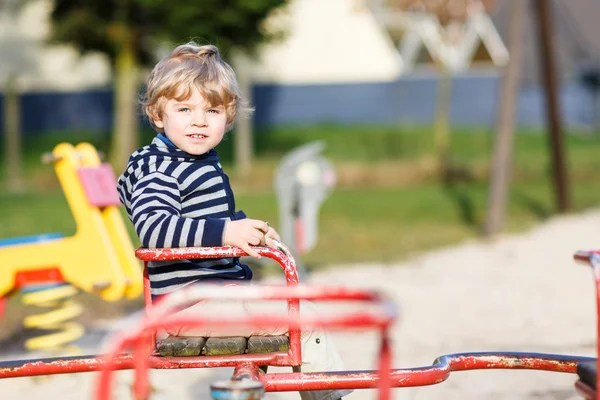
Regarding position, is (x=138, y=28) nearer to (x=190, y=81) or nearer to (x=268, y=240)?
(x=190, y=81)

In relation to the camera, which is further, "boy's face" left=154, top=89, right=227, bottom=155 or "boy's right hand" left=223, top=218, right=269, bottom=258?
"boy's face" left=154, top=89, right=227, bottom=155

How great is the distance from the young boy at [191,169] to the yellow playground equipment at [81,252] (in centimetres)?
147

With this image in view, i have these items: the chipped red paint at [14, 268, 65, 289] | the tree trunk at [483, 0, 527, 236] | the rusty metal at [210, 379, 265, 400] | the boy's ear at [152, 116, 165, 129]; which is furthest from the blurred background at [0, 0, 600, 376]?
the rusty metal at [210, 379, 265, 400]

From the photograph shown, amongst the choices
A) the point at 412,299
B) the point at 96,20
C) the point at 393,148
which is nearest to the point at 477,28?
the point at 393,148

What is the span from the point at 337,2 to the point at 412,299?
1138cm

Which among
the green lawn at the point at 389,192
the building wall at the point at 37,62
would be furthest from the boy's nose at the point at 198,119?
the building wall at the point at 37,62

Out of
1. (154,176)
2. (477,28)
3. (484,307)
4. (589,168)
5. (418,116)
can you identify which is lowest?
(484,307)

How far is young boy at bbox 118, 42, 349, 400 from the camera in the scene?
225 cm

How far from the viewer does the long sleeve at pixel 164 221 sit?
6.95 feet

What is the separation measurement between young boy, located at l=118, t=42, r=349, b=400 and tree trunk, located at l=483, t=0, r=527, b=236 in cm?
554

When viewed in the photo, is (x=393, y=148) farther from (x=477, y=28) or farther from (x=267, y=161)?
(x=477, y=28)

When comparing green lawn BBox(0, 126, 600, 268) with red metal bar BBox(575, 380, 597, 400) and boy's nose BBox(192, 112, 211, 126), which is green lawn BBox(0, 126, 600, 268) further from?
red metal bar BBox(575, 380, 597, 400)

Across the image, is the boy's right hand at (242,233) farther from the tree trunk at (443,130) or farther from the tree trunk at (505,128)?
the tree trunk at (443,130)

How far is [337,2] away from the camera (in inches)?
639
